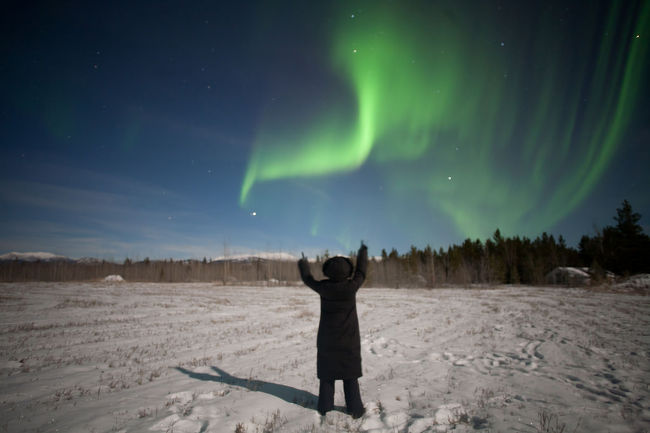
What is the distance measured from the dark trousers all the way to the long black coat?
0.56 ft

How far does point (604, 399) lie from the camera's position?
435 centimetres

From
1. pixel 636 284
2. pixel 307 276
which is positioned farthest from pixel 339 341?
pixel 636 284

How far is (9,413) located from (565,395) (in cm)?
862

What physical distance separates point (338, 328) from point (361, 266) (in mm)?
946

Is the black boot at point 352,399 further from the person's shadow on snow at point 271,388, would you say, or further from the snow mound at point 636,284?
the snow mound at point 636,284

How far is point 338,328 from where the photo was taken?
3914mm

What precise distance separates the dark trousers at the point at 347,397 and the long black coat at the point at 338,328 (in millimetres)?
169

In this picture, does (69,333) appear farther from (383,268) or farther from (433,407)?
(383,268)

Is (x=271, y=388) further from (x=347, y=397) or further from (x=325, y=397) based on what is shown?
(x=347, y=397)

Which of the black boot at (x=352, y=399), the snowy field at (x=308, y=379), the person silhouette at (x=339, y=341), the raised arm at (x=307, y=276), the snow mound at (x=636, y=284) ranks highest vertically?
the raised arm at (x=307, y=276)

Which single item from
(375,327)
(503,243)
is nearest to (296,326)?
(375,327)

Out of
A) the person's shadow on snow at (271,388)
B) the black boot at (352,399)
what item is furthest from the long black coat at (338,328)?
the person's shadow on snow at (271,388)

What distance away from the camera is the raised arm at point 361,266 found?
4086mm

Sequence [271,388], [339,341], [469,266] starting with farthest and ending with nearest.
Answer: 1. [469,266]
2. [271,388]
3. [339,341]
